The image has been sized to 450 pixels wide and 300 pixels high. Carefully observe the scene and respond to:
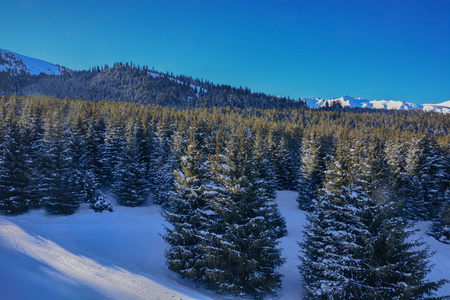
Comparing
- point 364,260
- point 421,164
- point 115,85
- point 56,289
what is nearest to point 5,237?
point 56,289

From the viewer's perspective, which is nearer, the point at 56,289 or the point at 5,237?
the point at 56,289

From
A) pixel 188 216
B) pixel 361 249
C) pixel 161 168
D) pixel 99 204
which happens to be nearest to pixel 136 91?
pixel 161 168

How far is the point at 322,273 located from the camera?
12617 millimetres

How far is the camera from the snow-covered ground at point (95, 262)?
9469 mm

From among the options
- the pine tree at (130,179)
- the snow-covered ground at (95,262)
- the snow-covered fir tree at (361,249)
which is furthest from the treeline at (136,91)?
the snow-covered fir tree at (361,249)

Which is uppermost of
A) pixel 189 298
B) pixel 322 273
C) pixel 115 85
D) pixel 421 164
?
pixel 115 85

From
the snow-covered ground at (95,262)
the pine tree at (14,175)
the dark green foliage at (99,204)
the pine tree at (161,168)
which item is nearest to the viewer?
the snow-covered ground at (95,262)

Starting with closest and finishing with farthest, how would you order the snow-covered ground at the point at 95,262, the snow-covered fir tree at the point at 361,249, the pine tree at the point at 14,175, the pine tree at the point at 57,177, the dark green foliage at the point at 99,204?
1. the snow-covered ground at the point at 95,262
2. the snow-covered fir tree at the point at 361,249
3. the pine tree at the point at 14,175
4. the pine tree at the point at 57,177
5. the dark green foliage at the point at 99,204

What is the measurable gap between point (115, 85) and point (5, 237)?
18790 cm

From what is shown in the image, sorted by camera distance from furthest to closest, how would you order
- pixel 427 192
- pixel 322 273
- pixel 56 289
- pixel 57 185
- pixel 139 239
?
pixel 427 192 → pixel 57 185 → pixel 139 239 → pixel 322 273 → pixel 56 289

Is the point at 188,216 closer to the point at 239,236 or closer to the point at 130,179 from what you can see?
the point at 239,236

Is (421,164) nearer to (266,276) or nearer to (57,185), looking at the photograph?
(266,276)

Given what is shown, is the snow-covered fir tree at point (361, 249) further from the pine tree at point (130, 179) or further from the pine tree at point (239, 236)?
the pine tree at point (130, 179)

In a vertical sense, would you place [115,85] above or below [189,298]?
above
